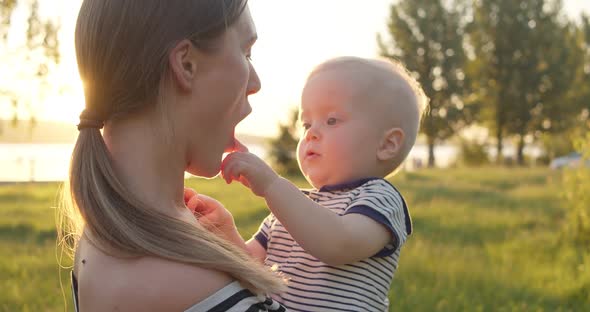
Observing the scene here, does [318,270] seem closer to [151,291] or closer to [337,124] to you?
[337,124]

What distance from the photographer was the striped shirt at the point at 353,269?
7.13ft

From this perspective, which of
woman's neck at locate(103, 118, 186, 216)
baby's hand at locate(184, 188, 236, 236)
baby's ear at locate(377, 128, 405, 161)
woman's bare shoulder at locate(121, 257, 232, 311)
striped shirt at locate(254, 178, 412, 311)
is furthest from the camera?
baby's ear at locate(377, 128, 405, 161)

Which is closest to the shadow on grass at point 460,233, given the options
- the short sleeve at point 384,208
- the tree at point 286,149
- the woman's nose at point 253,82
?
the short sleeve at point 384,208

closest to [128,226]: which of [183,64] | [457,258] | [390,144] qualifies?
[183,64]

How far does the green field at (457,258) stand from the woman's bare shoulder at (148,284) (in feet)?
6.83

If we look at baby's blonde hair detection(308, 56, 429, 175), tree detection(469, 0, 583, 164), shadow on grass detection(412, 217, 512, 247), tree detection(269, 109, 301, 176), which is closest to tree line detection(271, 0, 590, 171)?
tree detection(469, 0, 583, 164)

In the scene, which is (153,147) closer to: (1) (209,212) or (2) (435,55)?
(1) (209,212)

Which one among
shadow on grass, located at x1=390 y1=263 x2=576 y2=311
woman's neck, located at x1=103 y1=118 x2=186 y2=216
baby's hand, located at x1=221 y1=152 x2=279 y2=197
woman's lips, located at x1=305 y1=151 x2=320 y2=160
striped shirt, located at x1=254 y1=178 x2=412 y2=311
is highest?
woman's neck, located at x1=103 y1=118 x2=186 y2=216

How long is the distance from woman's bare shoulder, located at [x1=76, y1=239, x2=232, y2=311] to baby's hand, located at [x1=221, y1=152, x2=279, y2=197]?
0.49 metres

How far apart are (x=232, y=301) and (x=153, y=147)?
41 centimetres

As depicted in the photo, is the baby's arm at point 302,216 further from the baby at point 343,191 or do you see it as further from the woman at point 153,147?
the woman at point 153,147

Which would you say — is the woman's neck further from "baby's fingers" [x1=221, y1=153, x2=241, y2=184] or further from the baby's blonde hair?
the baby's blonde hair

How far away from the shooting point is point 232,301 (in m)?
1.50

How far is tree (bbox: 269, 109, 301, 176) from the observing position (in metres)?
21.5
